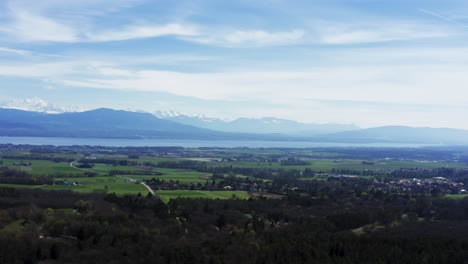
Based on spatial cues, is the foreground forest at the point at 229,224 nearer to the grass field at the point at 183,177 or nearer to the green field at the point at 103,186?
the green field at the point at 103,186

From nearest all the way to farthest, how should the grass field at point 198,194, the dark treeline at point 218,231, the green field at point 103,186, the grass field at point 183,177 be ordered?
1. the dark treeline at point 218,231
2. the grass field at point 198,194
3. the green field at point 103,186
4. the grass field at point 183,177

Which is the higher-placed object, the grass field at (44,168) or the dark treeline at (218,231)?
the grass field at (44,168)

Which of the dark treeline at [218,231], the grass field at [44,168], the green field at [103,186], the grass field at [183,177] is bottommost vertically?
the dark treeline at [218,231]

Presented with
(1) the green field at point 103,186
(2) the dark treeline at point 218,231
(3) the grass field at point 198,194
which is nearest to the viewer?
(2) the dark treeline at point 218,231

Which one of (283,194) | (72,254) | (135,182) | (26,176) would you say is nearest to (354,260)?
(72,254)

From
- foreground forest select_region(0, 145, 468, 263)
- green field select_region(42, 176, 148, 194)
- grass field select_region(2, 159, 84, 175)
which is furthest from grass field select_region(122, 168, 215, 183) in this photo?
grass field select_region(2, 159, 84, 175)

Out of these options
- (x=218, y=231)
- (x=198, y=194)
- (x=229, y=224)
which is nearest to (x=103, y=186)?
(x=198, y=194)

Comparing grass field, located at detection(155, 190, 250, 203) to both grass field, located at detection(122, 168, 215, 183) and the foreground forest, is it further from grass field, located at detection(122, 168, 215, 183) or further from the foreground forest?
grass field, located at detection(122, 168, 215, 183)

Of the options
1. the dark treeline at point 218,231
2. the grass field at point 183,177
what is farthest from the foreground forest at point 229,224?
the grass field at point 183,177
